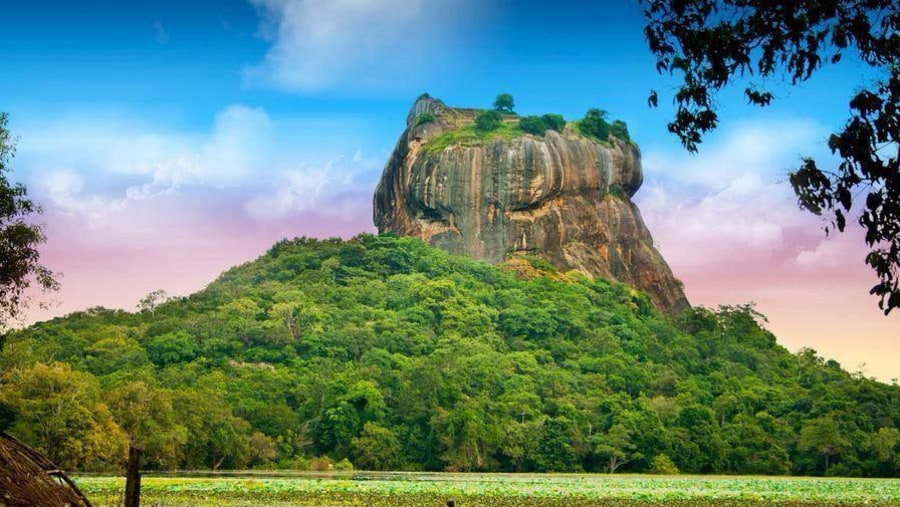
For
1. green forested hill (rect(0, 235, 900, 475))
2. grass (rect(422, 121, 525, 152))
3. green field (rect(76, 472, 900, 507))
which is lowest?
green field (rect(76, 472, 900, 507))

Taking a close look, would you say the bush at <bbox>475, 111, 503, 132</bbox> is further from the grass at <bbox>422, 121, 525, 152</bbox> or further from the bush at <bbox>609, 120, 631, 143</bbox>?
the bush at <bbox>609, 120, 631, 143</bbox>

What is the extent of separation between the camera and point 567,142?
12069 cm

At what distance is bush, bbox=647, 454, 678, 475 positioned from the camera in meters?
63.0

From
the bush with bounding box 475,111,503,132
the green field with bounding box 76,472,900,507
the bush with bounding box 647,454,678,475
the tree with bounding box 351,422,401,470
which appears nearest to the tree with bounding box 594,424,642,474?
the bush with bounding box 647,454,678,475

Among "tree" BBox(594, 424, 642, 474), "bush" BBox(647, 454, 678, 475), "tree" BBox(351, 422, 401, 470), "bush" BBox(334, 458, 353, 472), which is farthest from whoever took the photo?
"tree" BBox(594, 424, 642, 474)

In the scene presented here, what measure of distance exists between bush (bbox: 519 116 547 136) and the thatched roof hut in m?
109

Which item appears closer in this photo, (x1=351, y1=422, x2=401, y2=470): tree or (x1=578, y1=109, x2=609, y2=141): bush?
(x1=351, y1=422, x2=401, y2=470): tree

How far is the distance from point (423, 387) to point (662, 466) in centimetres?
1744

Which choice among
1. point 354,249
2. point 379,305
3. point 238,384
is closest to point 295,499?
point 238,384

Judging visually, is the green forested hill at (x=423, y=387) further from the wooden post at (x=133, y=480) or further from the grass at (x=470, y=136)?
the wooden post at (x=133, y=480)

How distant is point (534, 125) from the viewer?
12075 cm

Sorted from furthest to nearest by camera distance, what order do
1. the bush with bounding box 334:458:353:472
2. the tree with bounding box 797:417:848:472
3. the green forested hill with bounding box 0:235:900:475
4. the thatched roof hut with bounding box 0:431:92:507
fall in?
the tree with bounding box 797:417:848:472, the bush with bounding box 334:458:353:472, the green forested hill with bounding box 0:235:900:475, the thatched roof hut with bounding box 0:431:92:507

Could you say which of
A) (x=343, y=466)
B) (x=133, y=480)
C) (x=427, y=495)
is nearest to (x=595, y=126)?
(x=343, y=466)

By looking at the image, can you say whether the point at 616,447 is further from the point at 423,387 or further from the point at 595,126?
the point at 595,126
